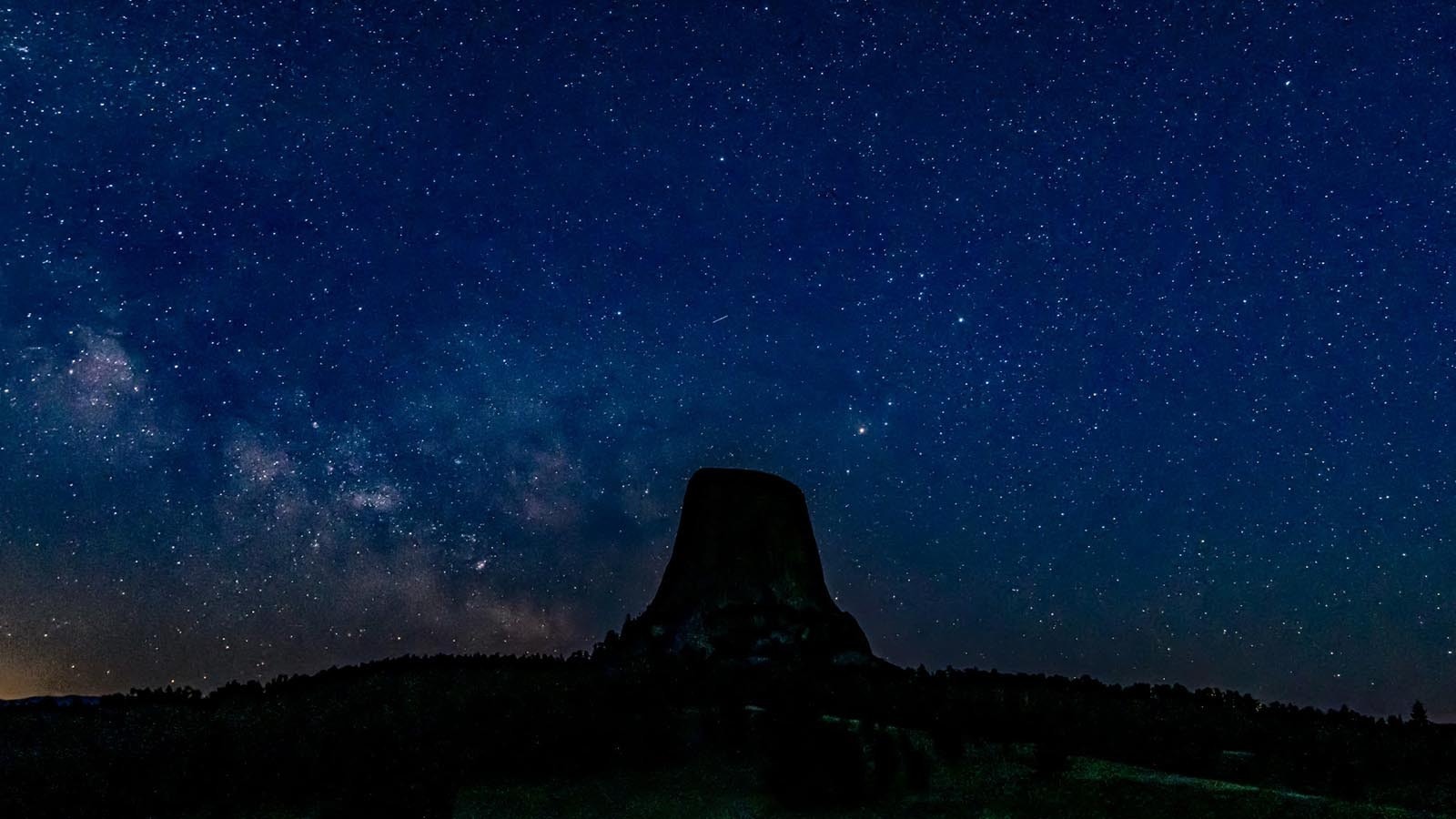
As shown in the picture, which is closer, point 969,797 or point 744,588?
point 969,797

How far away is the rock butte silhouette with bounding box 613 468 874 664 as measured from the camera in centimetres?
1616

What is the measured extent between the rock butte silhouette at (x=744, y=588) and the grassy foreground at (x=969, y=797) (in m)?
6.04

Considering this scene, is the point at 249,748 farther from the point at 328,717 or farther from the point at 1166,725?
the point at 1166,725

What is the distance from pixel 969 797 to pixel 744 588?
27.9 feet

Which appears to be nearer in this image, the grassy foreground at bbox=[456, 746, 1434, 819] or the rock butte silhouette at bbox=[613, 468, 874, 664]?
the grassy foreground at bbox=[456, 746, 1434, 819]

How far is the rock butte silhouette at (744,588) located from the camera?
16.2 meters

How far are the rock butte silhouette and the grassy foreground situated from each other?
238 inches

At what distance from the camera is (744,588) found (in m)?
17.1

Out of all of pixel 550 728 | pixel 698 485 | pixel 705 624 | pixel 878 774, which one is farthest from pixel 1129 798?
pixel 698 485

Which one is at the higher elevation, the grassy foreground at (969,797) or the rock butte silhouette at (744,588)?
the rock butte silhouette at (744,588)

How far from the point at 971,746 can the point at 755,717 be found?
100 inches

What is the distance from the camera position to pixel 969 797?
8.88 m

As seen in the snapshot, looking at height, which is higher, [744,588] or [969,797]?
[744,588]

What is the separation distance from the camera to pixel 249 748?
1010cm
